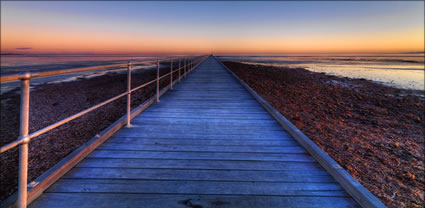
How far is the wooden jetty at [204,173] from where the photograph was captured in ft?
5.90

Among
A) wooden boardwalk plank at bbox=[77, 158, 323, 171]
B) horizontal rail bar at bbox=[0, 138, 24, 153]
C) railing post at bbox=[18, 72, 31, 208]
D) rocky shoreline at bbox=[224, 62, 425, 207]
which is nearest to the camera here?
horizontal rail bar at bbox=[0, 138, 24, 153]

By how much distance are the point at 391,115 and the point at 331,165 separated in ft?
22.0

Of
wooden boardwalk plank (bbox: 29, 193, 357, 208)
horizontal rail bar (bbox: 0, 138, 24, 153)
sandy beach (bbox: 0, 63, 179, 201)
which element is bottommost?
sandy beach (bbox: 0, 63, 179, 201)

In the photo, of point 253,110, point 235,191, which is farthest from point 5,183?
point 253,110

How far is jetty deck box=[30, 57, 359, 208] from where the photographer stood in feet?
5.92

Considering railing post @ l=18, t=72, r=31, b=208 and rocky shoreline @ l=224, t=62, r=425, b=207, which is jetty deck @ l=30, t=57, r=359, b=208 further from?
rocky shoreline @ l=224, t=62, r=425, b=207

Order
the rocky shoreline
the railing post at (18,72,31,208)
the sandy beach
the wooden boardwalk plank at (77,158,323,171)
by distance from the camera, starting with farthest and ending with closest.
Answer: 1. the sandy beach
2. the rocky shoreline
3. the wooden boardwalk plank at (77,158,323,171)
4. the railing post at (18,72,31,208)

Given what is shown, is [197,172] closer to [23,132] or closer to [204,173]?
[204,173]

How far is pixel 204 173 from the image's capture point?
2.21 metres

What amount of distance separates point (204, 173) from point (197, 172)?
67 millimetres

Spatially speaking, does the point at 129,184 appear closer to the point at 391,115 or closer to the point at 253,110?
the point at 253,110

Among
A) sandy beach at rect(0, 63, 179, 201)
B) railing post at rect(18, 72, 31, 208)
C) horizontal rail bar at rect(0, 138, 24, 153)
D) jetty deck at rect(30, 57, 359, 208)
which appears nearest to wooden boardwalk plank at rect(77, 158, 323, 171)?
jetty deck at rect(30, 57, 359, 208)

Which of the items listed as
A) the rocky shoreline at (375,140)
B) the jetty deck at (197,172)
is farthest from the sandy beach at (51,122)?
the rocky shoreline at (375,140)

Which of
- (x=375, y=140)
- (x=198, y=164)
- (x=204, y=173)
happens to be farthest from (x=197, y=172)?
(x=375, y=140)
